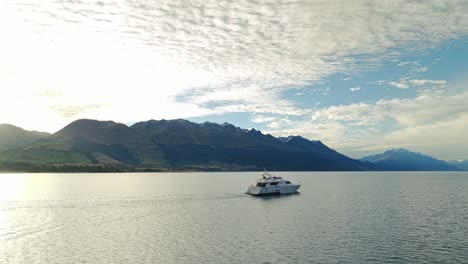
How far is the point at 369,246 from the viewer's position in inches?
2793

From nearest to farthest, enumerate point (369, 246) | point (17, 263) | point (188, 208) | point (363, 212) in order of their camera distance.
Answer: point (17, 263), point (369, 246), point (363, 212), point (188, 208)

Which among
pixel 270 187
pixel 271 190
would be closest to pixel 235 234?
pixel 270 187

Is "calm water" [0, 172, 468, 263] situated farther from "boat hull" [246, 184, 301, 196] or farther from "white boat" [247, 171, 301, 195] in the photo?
"white boat" [247, 171, 301, 195]

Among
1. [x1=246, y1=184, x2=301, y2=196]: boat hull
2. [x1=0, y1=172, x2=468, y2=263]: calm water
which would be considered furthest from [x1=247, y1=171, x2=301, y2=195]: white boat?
[x1=0, y1=172, x2=468, y2=263]: calm water

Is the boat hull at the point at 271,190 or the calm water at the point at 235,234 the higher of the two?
the boat hull at the point at 271,190

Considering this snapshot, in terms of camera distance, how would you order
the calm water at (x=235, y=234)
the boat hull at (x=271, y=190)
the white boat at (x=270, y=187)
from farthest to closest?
the white boat at (x=270, y=187) → the boat hull at (x=271, y=190) → the calm water at (x=235, y=234)

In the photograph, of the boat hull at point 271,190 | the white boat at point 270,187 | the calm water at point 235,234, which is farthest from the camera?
the white boat at point 270,187

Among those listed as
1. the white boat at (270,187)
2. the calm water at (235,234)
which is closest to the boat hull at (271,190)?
the white boat at (270,187)

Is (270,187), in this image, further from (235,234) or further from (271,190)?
(235,234)

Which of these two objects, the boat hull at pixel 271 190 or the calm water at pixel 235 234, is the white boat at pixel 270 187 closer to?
the boat hull at pixel 271 190

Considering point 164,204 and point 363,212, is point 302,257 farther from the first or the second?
point 164,204

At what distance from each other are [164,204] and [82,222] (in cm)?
4495

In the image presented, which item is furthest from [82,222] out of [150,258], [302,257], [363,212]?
[363,212]

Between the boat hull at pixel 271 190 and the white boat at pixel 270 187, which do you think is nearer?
the boat hull at pixel 271 190
